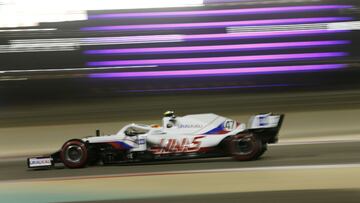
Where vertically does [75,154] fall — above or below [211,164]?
above

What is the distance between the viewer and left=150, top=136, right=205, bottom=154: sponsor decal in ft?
29.1

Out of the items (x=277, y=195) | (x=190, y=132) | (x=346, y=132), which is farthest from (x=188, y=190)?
(x=346, y=132)

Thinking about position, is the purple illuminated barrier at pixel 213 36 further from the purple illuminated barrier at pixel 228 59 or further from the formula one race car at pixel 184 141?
the formula one race car at pixel 184 141

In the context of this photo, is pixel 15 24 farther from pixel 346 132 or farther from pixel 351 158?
pixel 351 158

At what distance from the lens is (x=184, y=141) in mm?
8891

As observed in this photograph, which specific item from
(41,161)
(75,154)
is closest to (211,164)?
(75,154)

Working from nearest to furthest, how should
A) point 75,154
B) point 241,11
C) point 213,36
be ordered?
1. point 75,154
2. point 213,36
3. point 241,11

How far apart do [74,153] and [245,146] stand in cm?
300

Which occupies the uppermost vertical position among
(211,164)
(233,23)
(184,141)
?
(233,23)

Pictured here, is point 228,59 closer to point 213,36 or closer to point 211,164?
point 213,36

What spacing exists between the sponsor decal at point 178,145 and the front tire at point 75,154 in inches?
48.2

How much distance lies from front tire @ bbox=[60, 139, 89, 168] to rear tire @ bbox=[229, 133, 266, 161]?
257cm

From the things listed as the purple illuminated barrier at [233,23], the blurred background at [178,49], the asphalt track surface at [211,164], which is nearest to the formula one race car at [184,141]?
the asphalt track surface at [211,164]

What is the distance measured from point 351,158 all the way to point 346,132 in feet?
18.2
